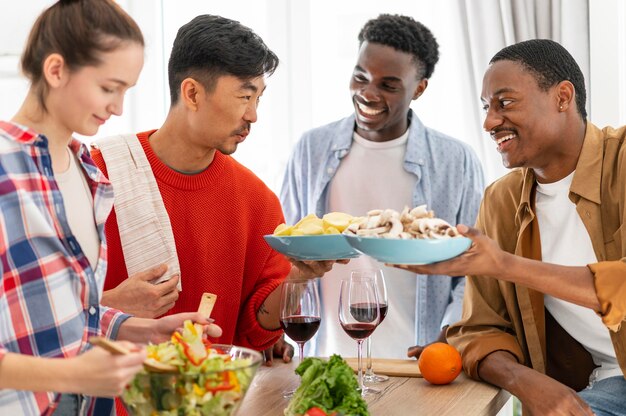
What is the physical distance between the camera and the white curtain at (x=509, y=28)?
3816mm

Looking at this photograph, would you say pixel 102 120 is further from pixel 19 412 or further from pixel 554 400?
pixel 554 400

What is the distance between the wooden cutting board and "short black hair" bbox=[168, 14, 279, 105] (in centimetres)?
92

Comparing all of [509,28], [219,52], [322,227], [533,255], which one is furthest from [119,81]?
[509,28]

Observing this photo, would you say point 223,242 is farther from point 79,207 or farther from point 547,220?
point 547,220

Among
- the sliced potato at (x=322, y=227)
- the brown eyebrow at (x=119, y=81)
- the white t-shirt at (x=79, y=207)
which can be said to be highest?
the brown eyebrow at (x=119, y=81)

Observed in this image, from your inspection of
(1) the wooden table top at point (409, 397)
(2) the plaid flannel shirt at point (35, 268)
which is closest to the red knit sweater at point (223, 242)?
(1) the wooden table top at point (409, 397)

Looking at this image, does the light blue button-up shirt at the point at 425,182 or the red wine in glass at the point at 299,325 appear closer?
the red wine in glass at the point at 299,325

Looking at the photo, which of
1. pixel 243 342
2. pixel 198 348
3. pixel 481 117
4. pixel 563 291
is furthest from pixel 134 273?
pixel 481 117

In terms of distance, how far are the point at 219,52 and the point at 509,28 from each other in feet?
7.06

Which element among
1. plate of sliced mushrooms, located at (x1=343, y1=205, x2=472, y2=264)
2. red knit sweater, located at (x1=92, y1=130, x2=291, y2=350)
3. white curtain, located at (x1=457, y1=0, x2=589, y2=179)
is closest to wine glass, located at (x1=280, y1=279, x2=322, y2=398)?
plate of sliced mushrooms, located at (x1=343, y1=205, x2=472, y2=264)

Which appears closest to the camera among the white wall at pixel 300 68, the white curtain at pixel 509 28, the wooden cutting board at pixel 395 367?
the wooden cutting board at pixel 395 367

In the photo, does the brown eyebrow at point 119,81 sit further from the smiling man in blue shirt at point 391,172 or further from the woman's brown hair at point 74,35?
the smiling man in blue shirt at point 391,172

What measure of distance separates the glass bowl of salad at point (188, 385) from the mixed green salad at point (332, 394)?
16.6 inches

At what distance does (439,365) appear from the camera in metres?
2.08
